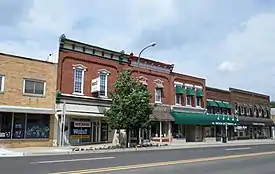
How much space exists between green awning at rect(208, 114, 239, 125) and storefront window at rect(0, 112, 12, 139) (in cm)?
2656

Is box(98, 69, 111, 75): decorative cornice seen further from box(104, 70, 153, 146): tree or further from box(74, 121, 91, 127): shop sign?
box(74, 121, 91, 127): shop sign

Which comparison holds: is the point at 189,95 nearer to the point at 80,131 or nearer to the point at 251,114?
the point at 80,131

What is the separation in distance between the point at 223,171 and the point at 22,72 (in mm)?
19948

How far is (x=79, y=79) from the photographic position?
30.8 m

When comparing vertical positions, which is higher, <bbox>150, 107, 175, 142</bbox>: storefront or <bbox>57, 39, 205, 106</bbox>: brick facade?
<bbox>57, 39, 205, 106</bbox>: brick facade

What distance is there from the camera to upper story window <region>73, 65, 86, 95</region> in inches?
1198

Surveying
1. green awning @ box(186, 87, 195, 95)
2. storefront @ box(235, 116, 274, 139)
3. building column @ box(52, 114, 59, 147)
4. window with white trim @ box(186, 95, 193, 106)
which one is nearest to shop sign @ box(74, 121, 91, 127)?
Result: building column @ box(52, 114, 59, 147)

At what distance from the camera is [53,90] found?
28.7 meters

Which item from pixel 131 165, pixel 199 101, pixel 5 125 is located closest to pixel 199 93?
pixel 199 101

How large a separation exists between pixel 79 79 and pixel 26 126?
22.0 feet

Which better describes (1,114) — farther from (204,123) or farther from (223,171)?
(204,123)

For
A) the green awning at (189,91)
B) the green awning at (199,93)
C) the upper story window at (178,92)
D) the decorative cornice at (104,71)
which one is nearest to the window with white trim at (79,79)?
the decorative cornice at (104,71)

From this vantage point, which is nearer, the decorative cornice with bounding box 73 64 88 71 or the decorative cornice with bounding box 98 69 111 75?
the decorative cornice with bounding box 73 64 88 71

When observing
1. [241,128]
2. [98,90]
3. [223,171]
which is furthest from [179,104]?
[223,171]
